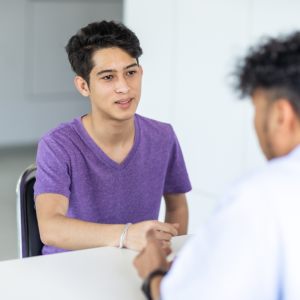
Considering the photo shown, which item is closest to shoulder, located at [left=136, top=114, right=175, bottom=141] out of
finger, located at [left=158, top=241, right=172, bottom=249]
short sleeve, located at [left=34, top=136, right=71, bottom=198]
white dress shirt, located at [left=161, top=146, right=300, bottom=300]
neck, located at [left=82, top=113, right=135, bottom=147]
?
neck, located at [left=82, top=113, right=135, bottom=147]

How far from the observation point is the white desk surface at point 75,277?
104 cm

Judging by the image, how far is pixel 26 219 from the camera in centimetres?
160

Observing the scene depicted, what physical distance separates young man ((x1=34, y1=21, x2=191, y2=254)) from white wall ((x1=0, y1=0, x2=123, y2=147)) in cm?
397

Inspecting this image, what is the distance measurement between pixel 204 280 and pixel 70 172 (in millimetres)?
1006

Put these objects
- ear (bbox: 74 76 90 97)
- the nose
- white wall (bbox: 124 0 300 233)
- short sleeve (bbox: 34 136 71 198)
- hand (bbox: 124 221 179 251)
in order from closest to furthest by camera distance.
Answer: hand (bbox: 124 221 179 251)
short sleeve (bbox: 34 136 71 198)
the nose
ear (bbox: 74 76 90 97)
white wall (bbox: 124 0 300 233)

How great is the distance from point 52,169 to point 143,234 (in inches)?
17.7

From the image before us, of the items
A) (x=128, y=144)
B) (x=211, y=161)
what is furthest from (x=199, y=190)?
(x=128, y=144)

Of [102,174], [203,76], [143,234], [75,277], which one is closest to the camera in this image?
[75,277]

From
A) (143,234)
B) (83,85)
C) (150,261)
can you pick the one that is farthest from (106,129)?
(150,261)

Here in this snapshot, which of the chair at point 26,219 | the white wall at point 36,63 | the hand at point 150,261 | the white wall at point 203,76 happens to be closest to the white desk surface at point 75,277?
the hand at point 150,261

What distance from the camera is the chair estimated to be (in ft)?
5.26

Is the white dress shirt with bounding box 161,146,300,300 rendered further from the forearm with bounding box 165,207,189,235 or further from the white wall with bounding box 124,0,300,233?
the white wall with bounding box 124,0,300,233

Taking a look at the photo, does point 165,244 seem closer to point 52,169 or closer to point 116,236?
point 116,236

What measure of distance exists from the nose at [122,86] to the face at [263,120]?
892 mm
